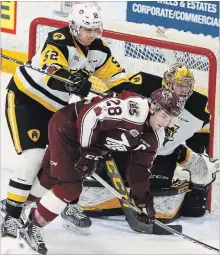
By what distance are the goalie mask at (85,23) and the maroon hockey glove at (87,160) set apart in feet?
1.46

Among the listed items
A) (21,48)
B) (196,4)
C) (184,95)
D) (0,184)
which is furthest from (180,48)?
(0,184)

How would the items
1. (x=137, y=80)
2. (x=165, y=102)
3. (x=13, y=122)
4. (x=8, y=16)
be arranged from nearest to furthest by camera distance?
(x=165, y=102), (x=13, y=122), (x=137, y=80), (x=8, y=16)

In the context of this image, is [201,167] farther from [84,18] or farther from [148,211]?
[84,18]

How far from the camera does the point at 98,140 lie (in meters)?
2.52

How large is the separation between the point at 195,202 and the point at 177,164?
17cm

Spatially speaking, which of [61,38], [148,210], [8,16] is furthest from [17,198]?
[8,16]

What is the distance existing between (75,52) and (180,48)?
1.96ft

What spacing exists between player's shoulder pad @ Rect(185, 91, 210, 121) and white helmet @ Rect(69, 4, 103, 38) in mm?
536

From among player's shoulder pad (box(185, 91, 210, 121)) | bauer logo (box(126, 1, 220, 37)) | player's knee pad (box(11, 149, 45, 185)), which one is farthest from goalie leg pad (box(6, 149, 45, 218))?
bauer logo (box(126, 1, 220, 37))

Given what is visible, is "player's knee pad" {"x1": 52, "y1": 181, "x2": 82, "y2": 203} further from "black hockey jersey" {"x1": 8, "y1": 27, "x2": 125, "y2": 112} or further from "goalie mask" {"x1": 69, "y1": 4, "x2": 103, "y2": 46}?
"goalie mask" {"x1": 69, "y1": 4, "x2": 103, "y2": 46}

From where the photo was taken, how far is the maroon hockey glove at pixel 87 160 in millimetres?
2445

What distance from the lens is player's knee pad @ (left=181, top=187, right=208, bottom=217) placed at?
317cm

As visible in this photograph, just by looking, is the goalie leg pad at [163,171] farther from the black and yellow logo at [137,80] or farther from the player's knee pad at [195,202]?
the black and yellow logo at [137,80]

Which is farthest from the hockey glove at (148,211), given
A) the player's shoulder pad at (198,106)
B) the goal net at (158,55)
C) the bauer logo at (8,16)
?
the bauer logo at (8,16)
